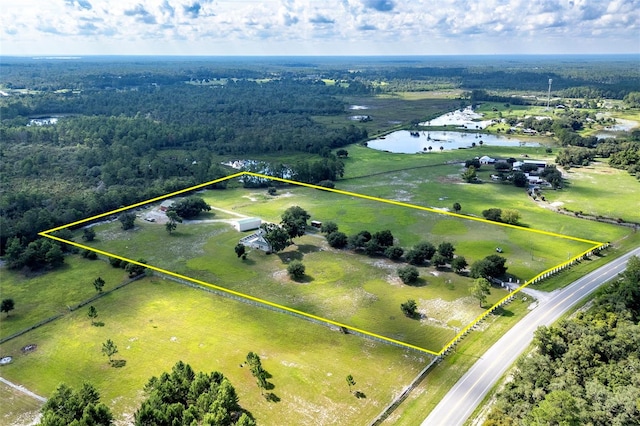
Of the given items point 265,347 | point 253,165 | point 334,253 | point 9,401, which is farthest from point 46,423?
point 253,165

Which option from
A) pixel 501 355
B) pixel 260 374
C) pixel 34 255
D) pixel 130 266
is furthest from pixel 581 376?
pixel 34 255

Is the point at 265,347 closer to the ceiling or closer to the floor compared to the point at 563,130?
closer to the floor

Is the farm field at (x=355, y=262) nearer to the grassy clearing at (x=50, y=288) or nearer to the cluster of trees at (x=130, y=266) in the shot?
the cluster of trees at (x=130, y=266)

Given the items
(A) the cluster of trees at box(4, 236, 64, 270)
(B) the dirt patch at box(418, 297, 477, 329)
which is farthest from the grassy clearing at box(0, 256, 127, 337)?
(B) the dirt patch at box(418, 297, 477, 329)

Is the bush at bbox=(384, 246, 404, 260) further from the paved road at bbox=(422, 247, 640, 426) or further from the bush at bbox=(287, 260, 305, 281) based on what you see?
the paved road at bbox=(422, 247, 640, 426)

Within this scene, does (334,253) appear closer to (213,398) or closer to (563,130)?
(213,398)

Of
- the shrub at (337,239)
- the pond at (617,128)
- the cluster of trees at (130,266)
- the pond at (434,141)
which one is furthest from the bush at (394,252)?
the pond at (617,128)

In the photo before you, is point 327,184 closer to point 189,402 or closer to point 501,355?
point 501,355
